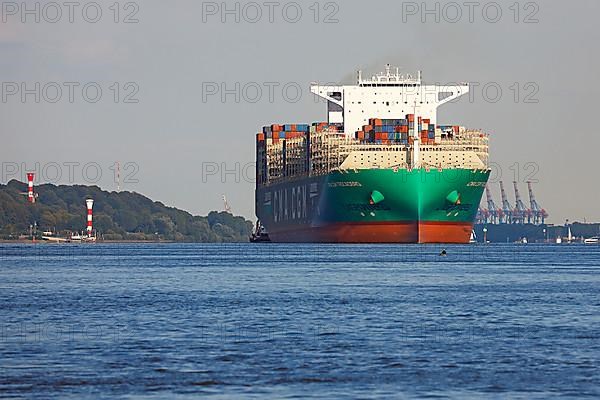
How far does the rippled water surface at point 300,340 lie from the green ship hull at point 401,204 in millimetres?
51827

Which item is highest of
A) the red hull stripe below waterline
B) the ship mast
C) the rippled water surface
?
the ship mast

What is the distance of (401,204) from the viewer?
10706 cm

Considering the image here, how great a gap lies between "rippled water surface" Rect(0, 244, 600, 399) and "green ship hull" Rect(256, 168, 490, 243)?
170 ft

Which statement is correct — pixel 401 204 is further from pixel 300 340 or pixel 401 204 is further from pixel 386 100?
pixel 300 340

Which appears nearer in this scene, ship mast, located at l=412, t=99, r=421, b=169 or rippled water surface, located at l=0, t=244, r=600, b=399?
rippled water surface, located at l=0, t=244, r=600, b=399

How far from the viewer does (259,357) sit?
27062 millimetres

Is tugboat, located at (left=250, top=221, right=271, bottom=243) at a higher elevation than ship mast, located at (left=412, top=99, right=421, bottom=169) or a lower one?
lower

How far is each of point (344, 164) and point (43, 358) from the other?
85722 mm

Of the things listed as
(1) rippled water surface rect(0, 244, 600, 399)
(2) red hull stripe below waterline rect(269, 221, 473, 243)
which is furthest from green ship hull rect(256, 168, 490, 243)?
(1) rippled water surface rect(0, 244, 600, 399)

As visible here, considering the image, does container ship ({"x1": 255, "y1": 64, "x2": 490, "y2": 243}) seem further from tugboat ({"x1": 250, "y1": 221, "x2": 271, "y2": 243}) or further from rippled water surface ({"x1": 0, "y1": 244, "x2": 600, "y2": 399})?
rippled water surface ({"x1": 0, "y1": 244, "x2": 600, "y2": 399})

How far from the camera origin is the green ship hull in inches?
4210

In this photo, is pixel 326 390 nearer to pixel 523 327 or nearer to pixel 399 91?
pixel 523 327

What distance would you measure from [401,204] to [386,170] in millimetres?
2934

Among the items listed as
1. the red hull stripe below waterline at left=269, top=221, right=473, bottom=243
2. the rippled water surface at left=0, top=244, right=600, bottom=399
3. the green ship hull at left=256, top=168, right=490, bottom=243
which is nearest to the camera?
the rippled water surface at left=0, top=244, right=600, bottom=399
